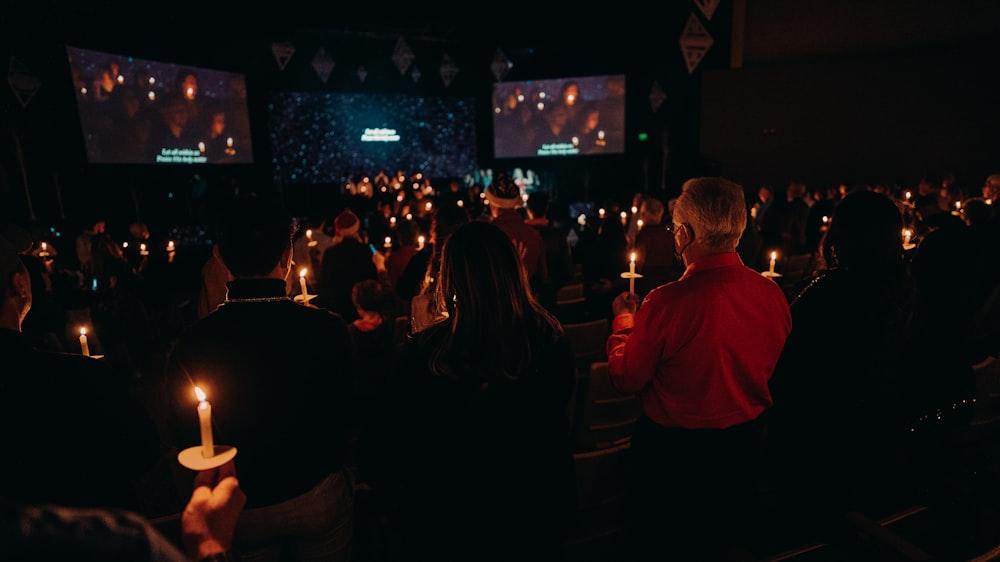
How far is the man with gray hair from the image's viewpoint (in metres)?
1.75

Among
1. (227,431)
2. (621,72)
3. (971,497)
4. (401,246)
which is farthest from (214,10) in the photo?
(621,72)

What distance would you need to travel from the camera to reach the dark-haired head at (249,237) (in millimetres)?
1518

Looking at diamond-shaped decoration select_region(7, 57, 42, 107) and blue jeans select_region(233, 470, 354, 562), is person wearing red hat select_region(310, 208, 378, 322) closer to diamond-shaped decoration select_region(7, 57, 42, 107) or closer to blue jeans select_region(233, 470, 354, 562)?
blue jeans select_region(233, 470, 354, 562)

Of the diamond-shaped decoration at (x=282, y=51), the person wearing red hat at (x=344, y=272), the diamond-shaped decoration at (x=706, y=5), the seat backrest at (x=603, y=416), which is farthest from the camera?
the diamond-shaped decoration at (x=282, y=51)

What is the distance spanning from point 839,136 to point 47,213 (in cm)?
1684

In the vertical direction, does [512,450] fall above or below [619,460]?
above

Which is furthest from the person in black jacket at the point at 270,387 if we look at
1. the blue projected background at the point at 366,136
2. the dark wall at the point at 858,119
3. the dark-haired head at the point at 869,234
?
the blue projected background at the point at 366,136

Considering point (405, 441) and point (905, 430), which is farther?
point (905, 430)

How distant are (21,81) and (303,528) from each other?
10.4 meters

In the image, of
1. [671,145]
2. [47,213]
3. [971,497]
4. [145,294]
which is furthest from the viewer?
[671,145]

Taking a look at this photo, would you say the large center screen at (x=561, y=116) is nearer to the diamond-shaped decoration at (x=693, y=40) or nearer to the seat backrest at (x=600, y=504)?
the diamond-shaped decoration at (x=693, y=40)

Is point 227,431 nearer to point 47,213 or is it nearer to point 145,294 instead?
point 145,294

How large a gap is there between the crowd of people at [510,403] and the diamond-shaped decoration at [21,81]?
8942mm

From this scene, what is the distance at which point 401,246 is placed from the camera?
15.3 ft
